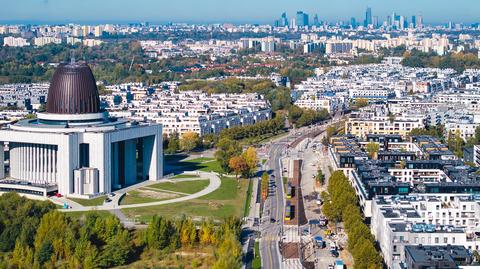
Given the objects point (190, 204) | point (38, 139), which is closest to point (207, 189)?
point (190, 204)

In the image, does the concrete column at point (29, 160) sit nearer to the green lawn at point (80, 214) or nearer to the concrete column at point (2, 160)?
A: the concrete column at point (2, 160)

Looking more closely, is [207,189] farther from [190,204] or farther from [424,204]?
[424,204]

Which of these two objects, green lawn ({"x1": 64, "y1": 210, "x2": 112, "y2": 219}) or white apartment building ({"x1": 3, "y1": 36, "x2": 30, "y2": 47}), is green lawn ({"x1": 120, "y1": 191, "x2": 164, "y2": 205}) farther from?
white apartment building ({"x1": 3, "y1": 36, "x2": 30, "y2": 47})

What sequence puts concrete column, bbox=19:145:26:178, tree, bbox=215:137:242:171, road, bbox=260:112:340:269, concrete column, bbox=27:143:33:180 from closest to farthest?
road, bbox=260:112:340:269
concrete column, bbox=27:143:33:180
concrete column, bbox=19:145:26:178
tree, bbox=215:137:242:171

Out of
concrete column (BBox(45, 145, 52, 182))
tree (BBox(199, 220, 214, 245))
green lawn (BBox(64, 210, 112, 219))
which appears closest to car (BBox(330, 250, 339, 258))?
tree (BBox(199, 220, 214, 245))

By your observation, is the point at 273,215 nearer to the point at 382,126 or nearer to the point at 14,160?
the point at 14,160

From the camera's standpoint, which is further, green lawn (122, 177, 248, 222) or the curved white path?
the curved white path

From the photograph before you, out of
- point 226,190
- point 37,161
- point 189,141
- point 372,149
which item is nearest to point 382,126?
point 372,149
